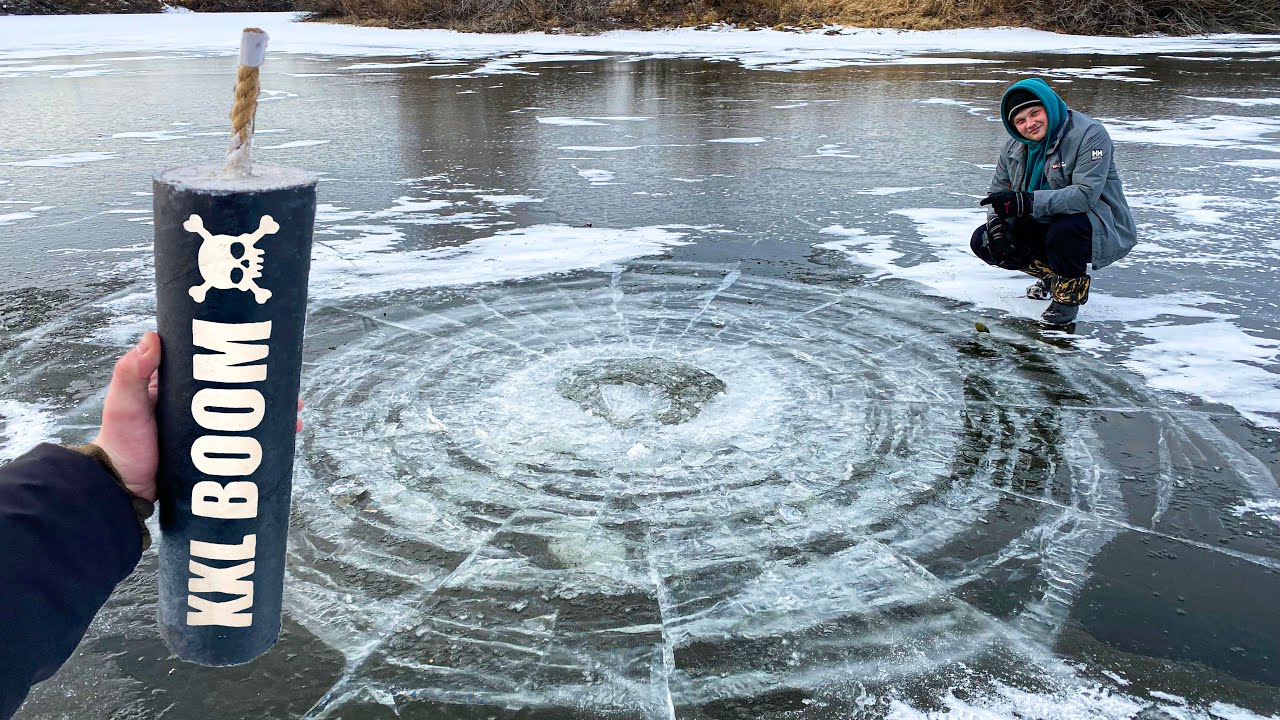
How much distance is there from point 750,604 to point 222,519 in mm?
1294

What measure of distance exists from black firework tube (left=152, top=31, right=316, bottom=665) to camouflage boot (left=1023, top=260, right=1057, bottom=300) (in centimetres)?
399

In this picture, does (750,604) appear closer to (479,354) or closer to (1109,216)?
(479,354)

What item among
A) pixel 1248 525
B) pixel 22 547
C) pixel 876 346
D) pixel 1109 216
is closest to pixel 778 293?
pixel 876 346

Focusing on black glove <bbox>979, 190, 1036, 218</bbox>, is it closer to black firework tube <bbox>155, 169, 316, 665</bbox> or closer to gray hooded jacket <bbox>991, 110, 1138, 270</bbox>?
gray hooded jacket <bbox>991, 110, 1138, 270</bbox>

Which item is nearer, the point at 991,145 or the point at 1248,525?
the point at 1248,525

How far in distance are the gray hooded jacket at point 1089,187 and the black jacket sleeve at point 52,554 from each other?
3.97 m

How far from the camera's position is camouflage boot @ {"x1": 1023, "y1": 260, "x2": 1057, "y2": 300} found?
179 inches

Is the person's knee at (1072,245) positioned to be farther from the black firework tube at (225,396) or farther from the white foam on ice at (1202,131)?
the white foam on ice at (1202,131)

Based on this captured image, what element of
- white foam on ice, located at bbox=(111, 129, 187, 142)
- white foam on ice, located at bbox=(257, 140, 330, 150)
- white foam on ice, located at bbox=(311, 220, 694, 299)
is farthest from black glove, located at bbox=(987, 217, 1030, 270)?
white foam on ice, located at bbox=(111, 129, 187, 142)

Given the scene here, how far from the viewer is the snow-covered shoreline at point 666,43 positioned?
17.5 metres

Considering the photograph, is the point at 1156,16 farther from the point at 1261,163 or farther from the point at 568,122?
the point at 568,122

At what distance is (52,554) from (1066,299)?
13.3 feet

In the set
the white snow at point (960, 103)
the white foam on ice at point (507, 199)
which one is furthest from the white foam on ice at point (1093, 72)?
the white foam on ice at point (507, 199)

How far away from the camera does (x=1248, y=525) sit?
8.78ft
